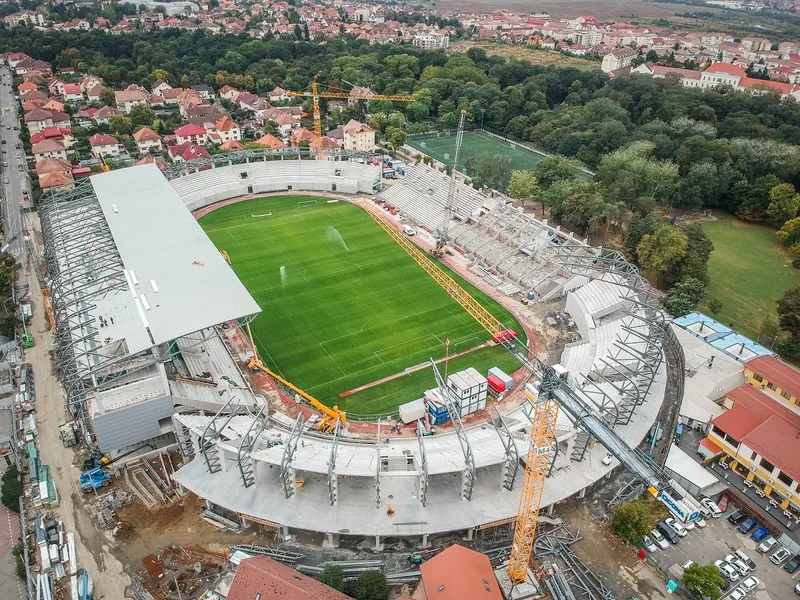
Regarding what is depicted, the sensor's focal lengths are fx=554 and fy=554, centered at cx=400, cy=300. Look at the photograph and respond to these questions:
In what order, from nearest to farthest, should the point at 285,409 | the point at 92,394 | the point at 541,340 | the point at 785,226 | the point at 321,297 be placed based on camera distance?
the point at 92,394 → the point at 285,409 → the point at 541,340 → the point at 321,297 → the point at 785,226

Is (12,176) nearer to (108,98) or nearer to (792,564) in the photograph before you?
(108,98)

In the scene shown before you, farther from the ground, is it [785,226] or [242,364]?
[785,226]

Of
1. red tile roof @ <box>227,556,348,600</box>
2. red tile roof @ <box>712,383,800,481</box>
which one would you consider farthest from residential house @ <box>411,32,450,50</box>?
Answer: red tile roof @ <box>227,556,348,600</box>

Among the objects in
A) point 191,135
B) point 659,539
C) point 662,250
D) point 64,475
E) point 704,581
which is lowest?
point 191,135

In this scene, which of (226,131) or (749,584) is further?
(226,131)

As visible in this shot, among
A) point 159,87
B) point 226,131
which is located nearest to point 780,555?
point 226,131

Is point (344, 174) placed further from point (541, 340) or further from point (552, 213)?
point (541, 340)

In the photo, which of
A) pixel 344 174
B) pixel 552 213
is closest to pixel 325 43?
pixel 344 174
